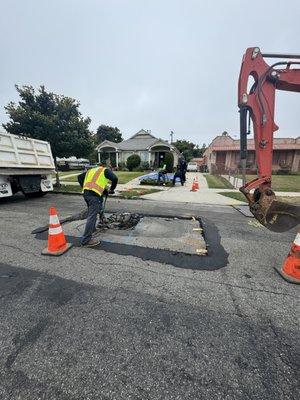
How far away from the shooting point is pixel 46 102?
39.1 feet

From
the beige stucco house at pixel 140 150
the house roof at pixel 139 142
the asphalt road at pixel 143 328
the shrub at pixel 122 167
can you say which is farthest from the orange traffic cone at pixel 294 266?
the house roof at pixel 139 142

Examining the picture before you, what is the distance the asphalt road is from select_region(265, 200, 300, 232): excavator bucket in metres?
0.59

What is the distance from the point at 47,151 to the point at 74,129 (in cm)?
261

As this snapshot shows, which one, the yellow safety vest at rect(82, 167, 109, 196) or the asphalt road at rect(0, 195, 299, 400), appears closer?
the asphalt road at rect(0, 195, 299, 400)

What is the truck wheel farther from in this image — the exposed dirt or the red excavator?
the red excavator

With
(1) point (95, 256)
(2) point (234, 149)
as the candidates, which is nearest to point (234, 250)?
(1) point (95, 256)

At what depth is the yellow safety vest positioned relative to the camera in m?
4.29

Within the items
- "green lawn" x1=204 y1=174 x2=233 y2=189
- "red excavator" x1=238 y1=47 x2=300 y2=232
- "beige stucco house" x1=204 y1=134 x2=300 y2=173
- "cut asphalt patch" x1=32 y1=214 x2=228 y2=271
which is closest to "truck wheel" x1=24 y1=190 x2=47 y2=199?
"cut asphalt patch" x1=32 y1=214 x2=228 y2=271

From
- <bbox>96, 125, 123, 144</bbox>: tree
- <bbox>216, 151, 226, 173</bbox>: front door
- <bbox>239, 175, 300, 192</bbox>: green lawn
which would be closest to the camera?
<bbox>239, 175, 300, 192</bbox>: green lawn

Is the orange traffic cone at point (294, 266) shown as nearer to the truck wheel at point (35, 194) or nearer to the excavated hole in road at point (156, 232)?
the excavated hole in road at point (156, 232)

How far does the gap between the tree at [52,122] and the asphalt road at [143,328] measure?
908 centimetres

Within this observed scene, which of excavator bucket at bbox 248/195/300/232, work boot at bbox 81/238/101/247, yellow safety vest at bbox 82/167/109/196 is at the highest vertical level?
Answer: yellow safety vest at bbox 82/167/109/196

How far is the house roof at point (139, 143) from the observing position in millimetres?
31178

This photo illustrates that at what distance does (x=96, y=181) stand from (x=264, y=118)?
11.0 feet
